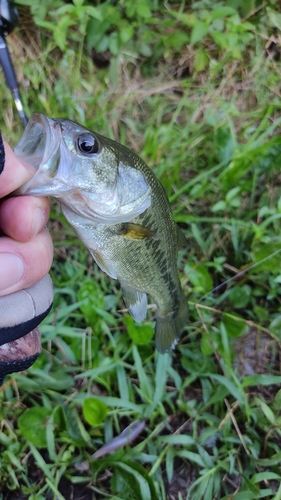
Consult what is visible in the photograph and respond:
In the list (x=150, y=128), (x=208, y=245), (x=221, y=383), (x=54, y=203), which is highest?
(x=150, y=128)

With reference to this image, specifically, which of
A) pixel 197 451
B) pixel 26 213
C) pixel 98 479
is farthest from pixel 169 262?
pixel 98 479

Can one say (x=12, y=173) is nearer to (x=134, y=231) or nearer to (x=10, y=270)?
(x=10, y=270)

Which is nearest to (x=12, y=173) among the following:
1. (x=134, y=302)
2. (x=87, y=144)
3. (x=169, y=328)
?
(x=87, y=144)

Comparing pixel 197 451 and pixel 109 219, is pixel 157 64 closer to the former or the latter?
pixel 109 219

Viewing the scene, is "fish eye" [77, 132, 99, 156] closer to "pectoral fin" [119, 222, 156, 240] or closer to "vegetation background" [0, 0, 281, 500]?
"pectoral fin" [119, 222, 156, 240]

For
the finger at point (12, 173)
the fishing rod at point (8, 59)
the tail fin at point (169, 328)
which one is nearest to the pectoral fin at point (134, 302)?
the tail fin at point (169, 328)

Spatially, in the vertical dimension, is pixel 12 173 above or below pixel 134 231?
above

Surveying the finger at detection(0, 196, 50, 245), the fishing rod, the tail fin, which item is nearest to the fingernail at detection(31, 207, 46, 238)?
the finger at detection(0, 196, 50, 245)
